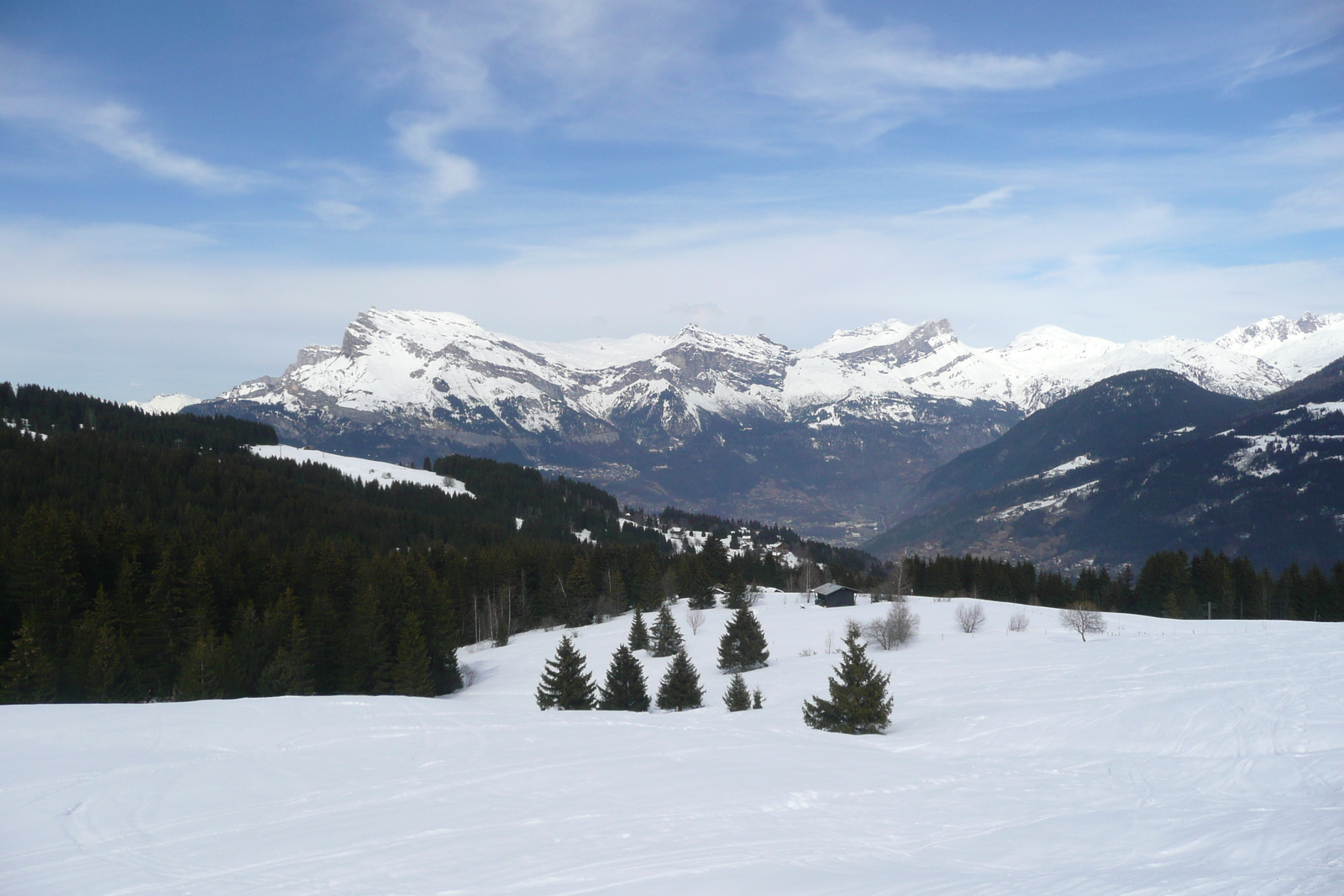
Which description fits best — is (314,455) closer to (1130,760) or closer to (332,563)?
(332,563)

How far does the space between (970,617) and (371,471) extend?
15198 centimetres

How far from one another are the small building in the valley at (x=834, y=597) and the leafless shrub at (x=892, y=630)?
28.4 m

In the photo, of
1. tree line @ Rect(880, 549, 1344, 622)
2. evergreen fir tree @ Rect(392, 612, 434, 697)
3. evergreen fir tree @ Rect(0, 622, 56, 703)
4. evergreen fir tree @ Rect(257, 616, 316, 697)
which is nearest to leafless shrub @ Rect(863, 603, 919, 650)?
tree line @ Rect(880, 549, 1344, 622)

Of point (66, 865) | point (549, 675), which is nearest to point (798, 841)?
point (66, 865)

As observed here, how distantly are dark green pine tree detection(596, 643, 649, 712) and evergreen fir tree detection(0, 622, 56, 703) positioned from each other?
92.6 feet

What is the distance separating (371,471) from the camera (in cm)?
17988

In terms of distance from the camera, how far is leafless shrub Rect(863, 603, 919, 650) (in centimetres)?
5981

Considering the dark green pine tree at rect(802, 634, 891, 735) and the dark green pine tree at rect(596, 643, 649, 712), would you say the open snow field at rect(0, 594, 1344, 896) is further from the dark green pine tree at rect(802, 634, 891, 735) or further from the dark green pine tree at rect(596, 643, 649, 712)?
the dark green pine tree at rect(596, 643, 649, 712)

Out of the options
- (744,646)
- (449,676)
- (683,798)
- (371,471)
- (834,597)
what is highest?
(371,471)

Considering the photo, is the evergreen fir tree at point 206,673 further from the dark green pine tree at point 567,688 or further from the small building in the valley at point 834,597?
the small building in the valley at point 834,597

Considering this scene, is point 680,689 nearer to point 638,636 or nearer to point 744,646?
point 744,646

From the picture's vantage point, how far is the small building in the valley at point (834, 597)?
3585 inches

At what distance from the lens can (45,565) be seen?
1772 inches

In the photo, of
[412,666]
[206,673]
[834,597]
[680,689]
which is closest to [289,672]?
[206,673]
